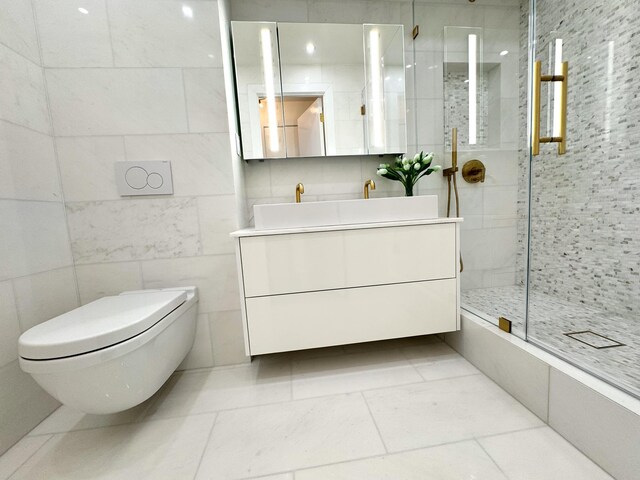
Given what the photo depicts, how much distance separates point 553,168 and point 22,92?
8.10ft

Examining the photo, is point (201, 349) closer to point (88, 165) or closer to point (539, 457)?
point (88, 165)

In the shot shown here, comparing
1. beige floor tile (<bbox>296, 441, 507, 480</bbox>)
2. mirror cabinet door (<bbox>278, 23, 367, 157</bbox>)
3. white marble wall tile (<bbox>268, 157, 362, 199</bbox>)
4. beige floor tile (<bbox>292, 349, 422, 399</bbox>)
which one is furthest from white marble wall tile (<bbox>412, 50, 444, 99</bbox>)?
beige floor tile (<bbox>296, 441, 507, 480</bbox>)

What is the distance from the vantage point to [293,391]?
1179mm

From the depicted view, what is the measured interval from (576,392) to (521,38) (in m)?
1.70

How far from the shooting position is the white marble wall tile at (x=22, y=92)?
1008 mm

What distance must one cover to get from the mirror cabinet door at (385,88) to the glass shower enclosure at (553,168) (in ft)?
0.50

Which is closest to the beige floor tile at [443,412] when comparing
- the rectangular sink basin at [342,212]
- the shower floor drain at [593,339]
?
the shower floor drain at [593,339]

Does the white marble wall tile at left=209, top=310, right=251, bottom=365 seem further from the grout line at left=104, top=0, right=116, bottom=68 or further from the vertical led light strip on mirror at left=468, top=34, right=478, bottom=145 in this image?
the vertical led light strip on mirror at left=468, top=34, right=478, bottom=145

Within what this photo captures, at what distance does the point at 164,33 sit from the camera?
1.21 meters

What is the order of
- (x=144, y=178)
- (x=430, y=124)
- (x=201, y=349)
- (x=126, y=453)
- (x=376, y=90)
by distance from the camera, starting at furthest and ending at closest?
(x=430, y=124)
(x=376, y=90)
(x=201, y=349)
(x=144, y=178)
(x=126, y=453)

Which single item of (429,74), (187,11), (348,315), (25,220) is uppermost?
(187,11)

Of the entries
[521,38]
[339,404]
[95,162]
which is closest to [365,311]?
[339,404]

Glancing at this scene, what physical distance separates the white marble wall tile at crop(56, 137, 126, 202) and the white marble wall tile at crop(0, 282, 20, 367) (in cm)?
46

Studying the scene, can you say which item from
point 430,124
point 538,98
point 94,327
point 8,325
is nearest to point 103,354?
point 94,327
